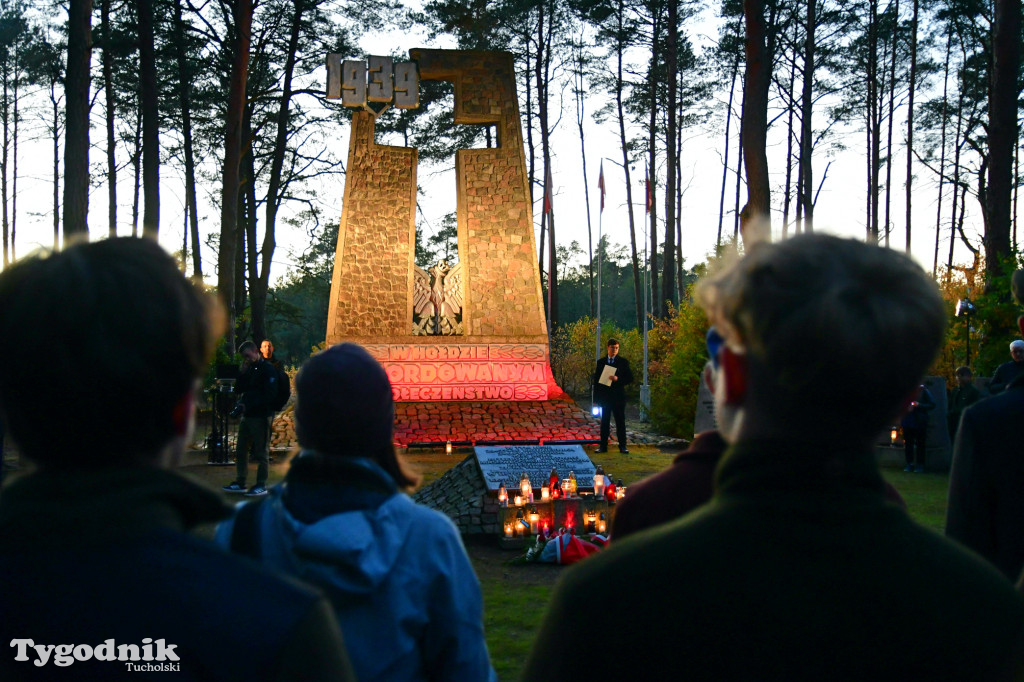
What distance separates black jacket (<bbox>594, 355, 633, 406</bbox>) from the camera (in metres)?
12.9

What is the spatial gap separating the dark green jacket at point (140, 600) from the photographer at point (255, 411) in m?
8.29

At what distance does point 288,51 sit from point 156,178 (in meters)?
8.35

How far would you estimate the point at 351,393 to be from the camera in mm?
2084

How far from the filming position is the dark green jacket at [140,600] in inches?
39.6

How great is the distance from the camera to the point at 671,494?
85.8 inches

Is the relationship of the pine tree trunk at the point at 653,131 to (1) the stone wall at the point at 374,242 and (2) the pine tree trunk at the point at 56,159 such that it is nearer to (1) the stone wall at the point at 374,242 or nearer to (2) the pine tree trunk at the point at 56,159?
(1) the stone wall at the point at 374,242

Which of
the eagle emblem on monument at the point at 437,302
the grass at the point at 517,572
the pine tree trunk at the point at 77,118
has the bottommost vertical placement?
the grass at the point at 517,572

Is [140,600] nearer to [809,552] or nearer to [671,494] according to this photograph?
[809,552]

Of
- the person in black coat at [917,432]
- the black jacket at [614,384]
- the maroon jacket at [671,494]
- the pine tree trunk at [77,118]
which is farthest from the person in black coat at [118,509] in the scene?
the black jacket at [614,384]

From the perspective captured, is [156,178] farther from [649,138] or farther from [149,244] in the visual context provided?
[649,138]

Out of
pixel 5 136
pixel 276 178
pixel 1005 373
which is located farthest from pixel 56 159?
pixel 1005 373

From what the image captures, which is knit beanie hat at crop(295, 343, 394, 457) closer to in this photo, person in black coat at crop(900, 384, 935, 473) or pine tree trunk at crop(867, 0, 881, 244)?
person in black coat at crop(900, 384, 935, 473)

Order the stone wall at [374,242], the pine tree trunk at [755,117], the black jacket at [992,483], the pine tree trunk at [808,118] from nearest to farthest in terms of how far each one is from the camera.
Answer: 1. the black jacket at [992,483]
2. the pine tree trunk at [755,117]
3. the stone wall at [374,242]
4. the pine tree trunk at [808,118]

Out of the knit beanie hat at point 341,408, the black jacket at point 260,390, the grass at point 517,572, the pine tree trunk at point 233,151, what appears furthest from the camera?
the pine tree trunk at point 233,151
